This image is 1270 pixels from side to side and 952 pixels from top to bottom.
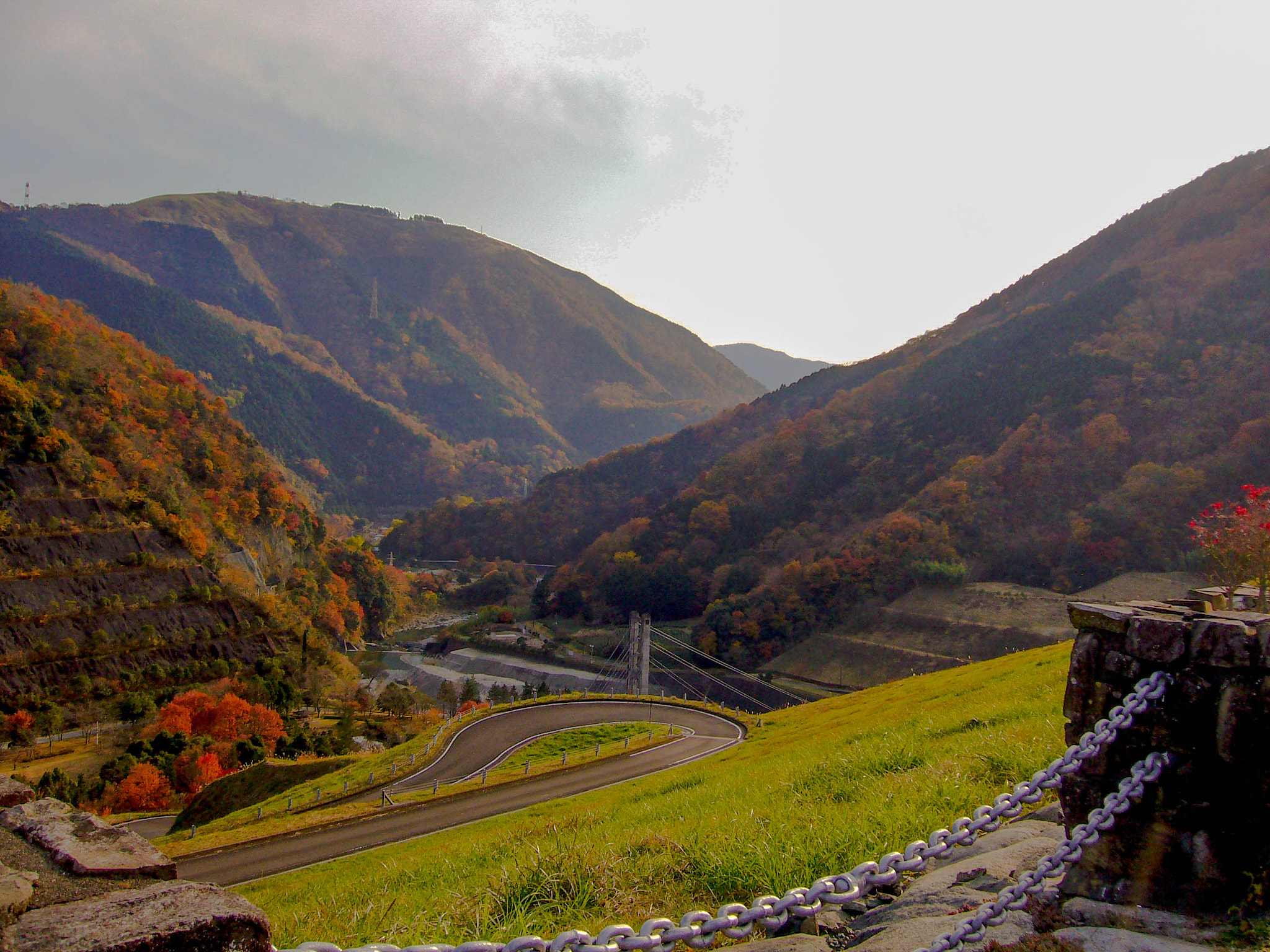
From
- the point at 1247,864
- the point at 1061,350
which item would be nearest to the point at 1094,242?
the point at 1061,350

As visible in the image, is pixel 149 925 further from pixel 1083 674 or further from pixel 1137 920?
pixel 1083 674

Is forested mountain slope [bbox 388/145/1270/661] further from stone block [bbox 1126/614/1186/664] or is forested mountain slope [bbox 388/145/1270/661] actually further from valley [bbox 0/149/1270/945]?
stone block [bbox 1126/614/1186/664]

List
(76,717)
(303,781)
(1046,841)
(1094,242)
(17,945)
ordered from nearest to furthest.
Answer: (17,945) → (1046,841) → (303,781) → (76,717) → (1094,242)

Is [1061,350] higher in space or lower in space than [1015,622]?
higher

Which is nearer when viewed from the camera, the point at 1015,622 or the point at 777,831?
the point at 777,831

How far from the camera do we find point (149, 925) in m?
1.77

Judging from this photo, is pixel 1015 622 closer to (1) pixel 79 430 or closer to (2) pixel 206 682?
(2) pixel 206 682

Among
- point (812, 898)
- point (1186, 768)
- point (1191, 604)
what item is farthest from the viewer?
point (1191, 604)

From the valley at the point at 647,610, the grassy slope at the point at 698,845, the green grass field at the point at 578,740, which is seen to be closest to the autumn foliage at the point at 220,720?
the valley at the point at 647,610

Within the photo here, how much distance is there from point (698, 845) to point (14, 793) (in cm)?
391

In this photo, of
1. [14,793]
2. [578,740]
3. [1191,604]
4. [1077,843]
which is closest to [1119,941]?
[1077,843]

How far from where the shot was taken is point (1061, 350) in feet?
268

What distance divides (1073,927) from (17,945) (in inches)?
135

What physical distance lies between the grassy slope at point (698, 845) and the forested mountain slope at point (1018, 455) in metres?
50.5
